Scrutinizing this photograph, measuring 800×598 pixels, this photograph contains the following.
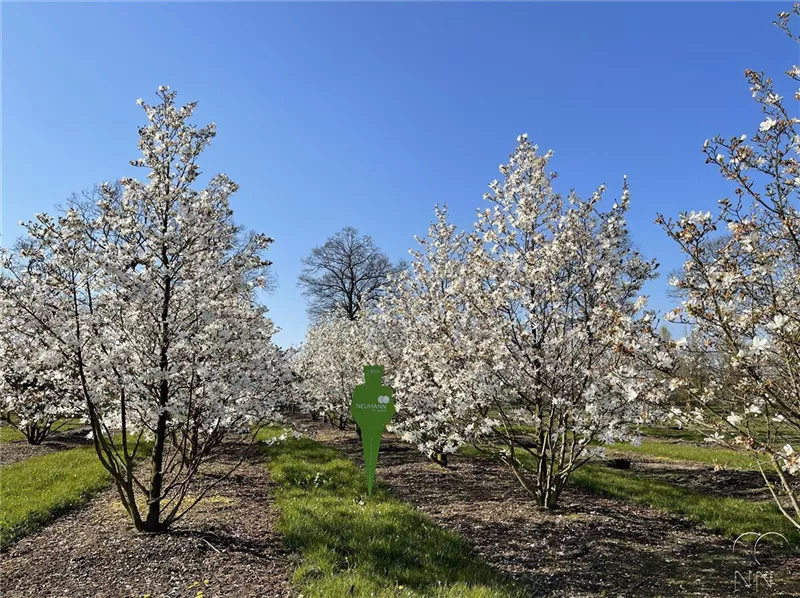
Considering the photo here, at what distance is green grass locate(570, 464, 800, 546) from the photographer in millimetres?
6704

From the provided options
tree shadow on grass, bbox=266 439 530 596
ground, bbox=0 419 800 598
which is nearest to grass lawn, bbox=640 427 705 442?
ground, bbox=0 419 800 598

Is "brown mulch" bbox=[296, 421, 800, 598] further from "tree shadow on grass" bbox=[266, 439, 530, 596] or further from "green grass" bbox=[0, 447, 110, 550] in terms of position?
"green grass" bbox=[0, 447, 110, 550]

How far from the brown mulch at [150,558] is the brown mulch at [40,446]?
7620 mm

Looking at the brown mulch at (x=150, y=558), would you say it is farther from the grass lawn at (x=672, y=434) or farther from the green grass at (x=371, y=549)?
the grass lawn at (x=672, y=434)

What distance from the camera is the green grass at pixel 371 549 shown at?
4.50 metres

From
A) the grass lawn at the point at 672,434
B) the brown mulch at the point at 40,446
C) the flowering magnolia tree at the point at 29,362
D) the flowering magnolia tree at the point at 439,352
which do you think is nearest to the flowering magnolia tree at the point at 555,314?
the flowering magnolia tree at the point at 439,352

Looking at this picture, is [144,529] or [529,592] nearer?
[529,592]

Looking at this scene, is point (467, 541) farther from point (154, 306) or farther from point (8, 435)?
point (8, 435)

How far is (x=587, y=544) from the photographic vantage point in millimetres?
6176

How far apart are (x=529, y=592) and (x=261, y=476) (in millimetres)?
7277

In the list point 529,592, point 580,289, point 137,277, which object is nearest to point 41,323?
point 137,277

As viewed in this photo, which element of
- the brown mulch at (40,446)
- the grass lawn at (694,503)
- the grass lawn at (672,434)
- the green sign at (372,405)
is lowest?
the brown mulch at (40,446)

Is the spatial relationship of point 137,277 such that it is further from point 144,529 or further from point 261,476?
point 261,476

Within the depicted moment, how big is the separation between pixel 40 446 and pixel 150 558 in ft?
40.7
